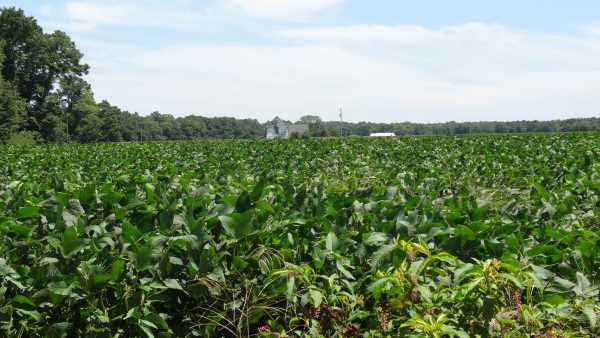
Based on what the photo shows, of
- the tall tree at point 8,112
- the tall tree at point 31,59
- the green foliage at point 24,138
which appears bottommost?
the green foliage at point 24,138

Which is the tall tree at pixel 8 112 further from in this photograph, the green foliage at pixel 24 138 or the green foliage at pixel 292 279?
the green foliage at pixel 292 279

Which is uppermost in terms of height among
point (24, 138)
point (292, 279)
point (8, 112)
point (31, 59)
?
point (31, 59)

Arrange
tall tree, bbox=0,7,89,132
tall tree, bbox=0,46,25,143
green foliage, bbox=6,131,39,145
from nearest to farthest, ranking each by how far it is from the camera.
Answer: tall tree, bbox=0,46,25,143
green foliage, bbox=6,131,39,145
tall tree, bbox=0,7,89,132

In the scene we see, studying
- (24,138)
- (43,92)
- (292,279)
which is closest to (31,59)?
(43,92)

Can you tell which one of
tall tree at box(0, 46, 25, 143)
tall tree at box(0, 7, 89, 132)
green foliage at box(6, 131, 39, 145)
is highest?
tall tree at box(0, 7, 89, 132)

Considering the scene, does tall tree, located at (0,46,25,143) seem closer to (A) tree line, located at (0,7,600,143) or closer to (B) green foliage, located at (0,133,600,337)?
(A) tree line, located at (0,7,600,143)

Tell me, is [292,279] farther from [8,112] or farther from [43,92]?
[43,92]

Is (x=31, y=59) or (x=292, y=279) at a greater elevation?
(x=31, y=59)

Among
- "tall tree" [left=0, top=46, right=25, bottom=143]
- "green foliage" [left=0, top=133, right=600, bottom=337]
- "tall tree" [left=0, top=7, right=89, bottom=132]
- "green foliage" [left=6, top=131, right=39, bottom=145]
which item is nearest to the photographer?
"green foliage" [left=0, top=133, right=600, bottom=337]

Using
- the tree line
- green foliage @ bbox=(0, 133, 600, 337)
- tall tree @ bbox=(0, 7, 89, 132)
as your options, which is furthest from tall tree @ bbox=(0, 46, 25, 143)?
green foliage @ bbox=(0, 133, 600, 337)

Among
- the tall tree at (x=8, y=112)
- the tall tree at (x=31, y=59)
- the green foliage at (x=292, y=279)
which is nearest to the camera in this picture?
the green foliage at (x=292, y=279)

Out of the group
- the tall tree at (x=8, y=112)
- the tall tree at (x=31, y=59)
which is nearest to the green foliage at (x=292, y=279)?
the tall tree at (x=8, y=112)

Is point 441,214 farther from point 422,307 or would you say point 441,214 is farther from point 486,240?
point 422,307

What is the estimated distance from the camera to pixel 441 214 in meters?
2.97
